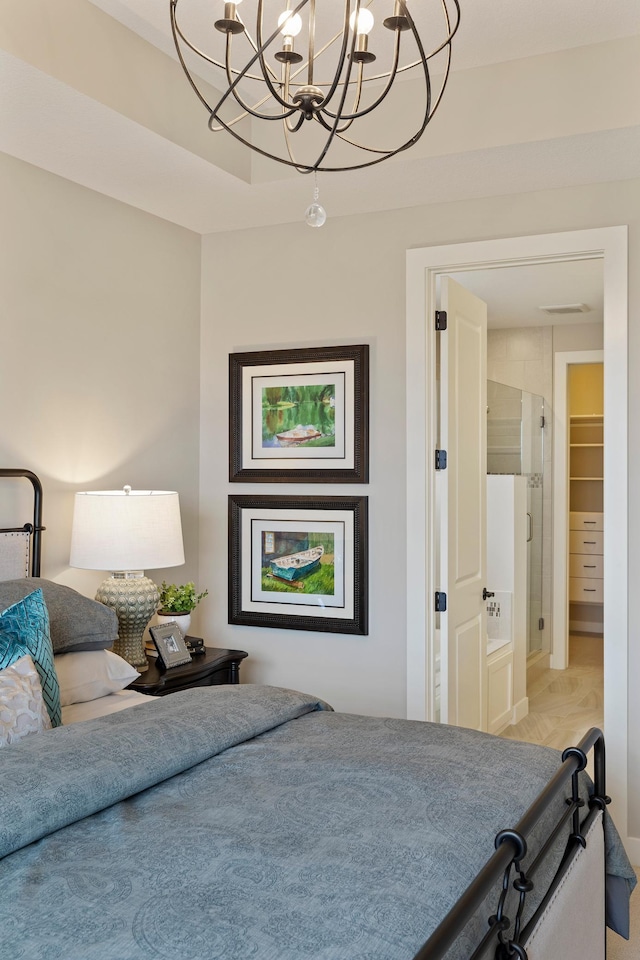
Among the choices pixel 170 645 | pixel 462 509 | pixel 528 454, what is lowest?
pixel 170 645

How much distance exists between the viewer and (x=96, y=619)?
2.54 m

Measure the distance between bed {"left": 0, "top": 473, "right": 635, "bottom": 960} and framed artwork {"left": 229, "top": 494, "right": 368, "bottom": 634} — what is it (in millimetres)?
1226

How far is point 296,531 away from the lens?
11.8 ft

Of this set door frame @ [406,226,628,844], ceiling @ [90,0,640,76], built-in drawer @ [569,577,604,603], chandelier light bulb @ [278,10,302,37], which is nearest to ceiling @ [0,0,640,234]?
ceiling @ [90,0,640,76]

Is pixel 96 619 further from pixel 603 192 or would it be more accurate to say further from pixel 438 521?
pixel 603 192

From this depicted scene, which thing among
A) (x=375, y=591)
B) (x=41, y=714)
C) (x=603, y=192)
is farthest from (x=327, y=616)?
(x=603, y=192)

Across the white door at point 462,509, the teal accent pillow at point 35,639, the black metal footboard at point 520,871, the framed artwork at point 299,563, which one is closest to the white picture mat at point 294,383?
the framed artwork at point 299,563

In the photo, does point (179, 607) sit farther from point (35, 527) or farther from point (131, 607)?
point (35, 527)

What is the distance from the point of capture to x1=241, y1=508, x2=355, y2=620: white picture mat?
3.47m

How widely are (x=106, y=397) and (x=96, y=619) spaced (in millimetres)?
1023

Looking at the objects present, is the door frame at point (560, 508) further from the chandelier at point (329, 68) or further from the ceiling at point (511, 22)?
the ceiling at point (511, 22)

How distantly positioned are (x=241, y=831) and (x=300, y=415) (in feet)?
7.34

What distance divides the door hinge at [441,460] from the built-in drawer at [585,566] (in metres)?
4.24

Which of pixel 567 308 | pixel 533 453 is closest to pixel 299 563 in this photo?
pixel 533 453
